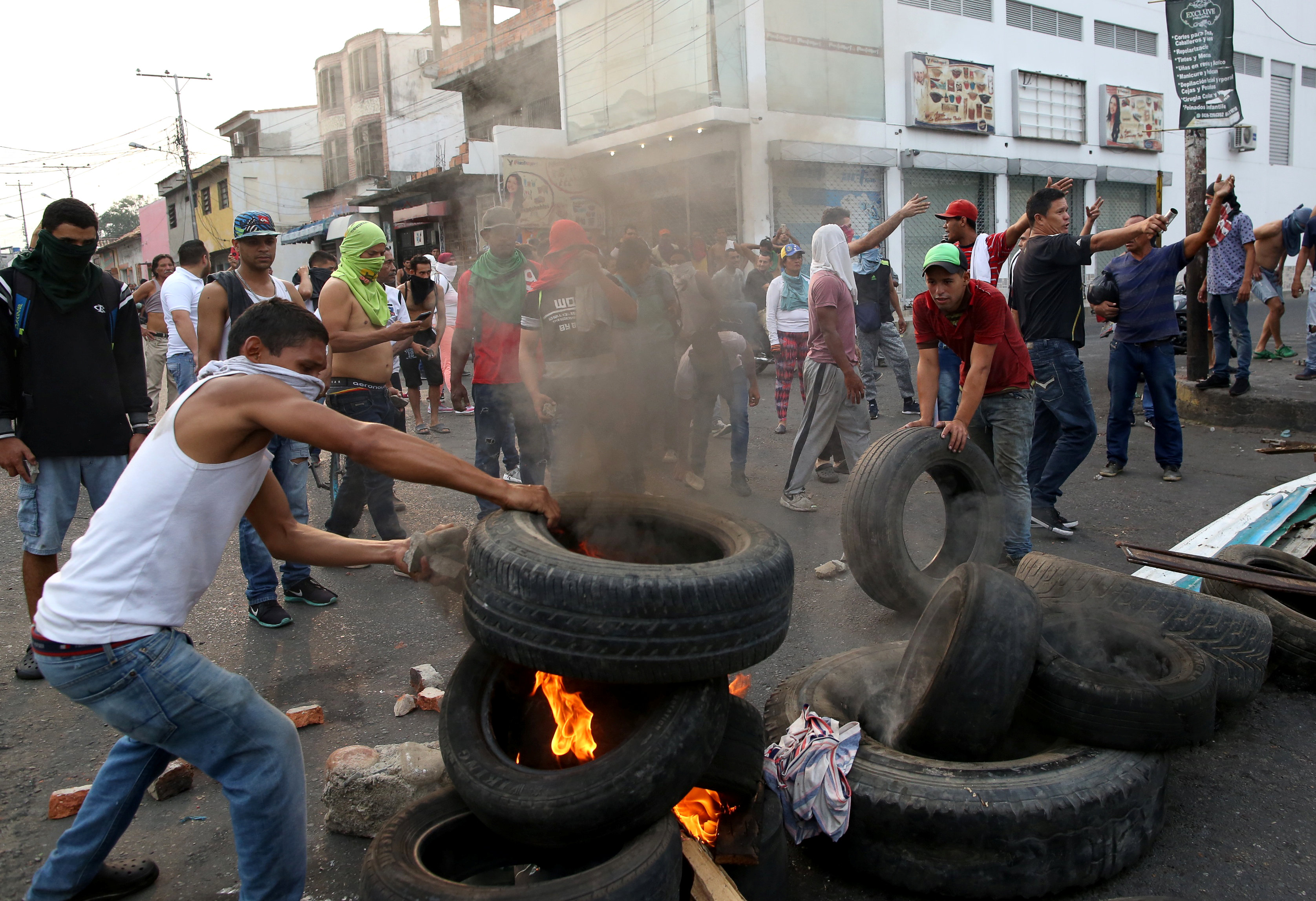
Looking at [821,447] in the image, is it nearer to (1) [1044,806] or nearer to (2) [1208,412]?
(1) [1044,806]

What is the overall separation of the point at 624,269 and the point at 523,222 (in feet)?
2.78

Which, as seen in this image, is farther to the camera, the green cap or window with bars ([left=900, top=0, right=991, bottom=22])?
window with bars ([left=900, top=0, right=991, bottom=22])

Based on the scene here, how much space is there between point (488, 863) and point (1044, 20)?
91.3 feet

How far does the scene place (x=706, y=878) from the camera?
2.19m

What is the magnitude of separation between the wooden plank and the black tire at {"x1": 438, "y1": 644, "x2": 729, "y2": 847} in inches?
8.5

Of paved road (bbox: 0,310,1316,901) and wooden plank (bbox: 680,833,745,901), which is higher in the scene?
wooden plank (bbox: 680,833,745,901)

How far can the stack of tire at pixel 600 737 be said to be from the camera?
204 cm

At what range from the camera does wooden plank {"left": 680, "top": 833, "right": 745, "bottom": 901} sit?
2133 mm

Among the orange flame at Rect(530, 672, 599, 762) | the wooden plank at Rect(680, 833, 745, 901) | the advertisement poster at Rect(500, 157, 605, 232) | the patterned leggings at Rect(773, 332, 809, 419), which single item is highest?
the advertisement poster at Rect(500, 157, 605, 232)

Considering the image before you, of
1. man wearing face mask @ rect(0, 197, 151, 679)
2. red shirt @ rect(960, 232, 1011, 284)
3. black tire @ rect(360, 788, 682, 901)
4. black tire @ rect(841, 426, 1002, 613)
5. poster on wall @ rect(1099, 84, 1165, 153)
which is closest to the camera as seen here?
black tire @ rect(360, 788, 682, 901)

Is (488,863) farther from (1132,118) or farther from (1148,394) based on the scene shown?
(1132,118)

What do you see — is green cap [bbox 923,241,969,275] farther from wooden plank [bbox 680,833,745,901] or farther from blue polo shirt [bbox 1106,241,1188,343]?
wooden plank [bbox 680,833,745,901]

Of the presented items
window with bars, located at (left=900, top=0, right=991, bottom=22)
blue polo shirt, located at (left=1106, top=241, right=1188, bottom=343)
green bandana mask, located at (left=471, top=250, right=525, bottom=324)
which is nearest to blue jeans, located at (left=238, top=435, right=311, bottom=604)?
green bandana mask, located at (left=471, top=250, right=525, bottom=324)

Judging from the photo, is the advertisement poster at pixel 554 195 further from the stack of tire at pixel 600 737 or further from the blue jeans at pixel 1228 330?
the blue jeans at pixel 1228 330
